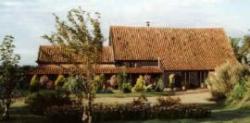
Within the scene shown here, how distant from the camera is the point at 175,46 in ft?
219

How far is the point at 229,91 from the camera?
148 ft

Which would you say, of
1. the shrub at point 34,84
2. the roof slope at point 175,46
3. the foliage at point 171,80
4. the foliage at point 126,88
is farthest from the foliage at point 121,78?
the shrub at point 34,84

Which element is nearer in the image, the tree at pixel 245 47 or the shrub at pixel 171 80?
the shrub at pixel 171 80

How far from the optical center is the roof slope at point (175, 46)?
63906 millimetres

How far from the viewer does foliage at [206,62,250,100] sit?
149 feet

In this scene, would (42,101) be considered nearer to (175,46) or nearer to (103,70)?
(103,70)

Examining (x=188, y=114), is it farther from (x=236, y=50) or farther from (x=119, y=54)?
(x=236, y=50)

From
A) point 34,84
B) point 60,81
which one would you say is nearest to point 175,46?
point 60,81

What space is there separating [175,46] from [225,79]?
21.1m

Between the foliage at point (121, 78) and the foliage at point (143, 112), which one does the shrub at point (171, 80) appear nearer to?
the foliage at point (121, 78)

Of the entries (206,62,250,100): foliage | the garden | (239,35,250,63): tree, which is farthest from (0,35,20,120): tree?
(239,35,250,63): tree

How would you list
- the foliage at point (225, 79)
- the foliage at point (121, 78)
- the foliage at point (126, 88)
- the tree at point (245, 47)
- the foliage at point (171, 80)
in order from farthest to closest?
the tree at point (245, 47), the foliage at point (171, 80), the foliage at point (121, 78), the foliage at point (126, 88), the foliage at point (225, 79)

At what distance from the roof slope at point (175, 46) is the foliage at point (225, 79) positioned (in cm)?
1598

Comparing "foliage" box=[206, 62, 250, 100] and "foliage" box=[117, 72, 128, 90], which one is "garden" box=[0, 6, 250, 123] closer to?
"foliage" box=[206, 62, 250, 100]
